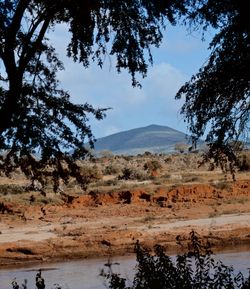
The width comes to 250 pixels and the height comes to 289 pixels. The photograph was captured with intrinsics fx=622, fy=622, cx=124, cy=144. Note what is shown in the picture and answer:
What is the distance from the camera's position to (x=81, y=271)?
20.4 metres

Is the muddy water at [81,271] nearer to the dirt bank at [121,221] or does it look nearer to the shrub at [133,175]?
the dirt bank at [121,221]

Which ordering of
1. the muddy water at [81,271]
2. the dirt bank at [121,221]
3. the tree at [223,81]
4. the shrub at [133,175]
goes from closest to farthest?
the tree at [223,81]
the muddy water at [81,271]
the dirt bank at [121,221]
the shrub at [133,175]

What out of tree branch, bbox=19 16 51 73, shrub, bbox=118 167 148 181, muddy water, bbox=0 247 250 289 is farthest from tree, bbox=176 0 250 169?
shrub, bbox=118 167 148 181

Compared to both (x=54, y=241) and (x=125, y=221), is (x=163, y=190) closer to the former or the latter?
(x=125, y=221)

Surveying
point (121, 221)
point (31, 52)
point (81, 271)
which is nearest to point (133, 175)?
point (121, 221)

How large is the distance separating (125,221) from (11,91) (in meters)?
20.2

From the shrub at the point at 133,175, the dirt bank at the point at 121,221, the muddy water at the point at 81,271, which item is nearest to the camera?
the muddy water at the point at 81,271

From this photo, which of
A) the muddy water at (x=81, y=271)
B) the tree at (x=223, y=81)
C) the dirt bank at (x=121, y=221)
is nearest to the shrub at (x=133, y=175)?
the dirt bank at (x=121, y=221)

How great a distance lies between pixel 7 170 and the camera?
1193 cm

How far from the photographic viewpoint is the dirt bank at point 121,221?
80.5 feet

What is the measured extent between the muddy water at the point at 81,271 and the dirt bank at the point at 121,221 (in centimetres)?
178

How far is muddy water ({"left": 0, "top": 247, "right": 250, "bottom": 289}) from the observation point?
17969 millimetres

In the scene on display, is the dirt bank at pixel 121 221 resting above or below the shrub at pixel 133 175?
below

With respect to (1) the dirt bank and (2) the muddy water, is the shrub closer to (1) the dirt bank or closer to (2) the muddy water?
(1) the dirt bank
